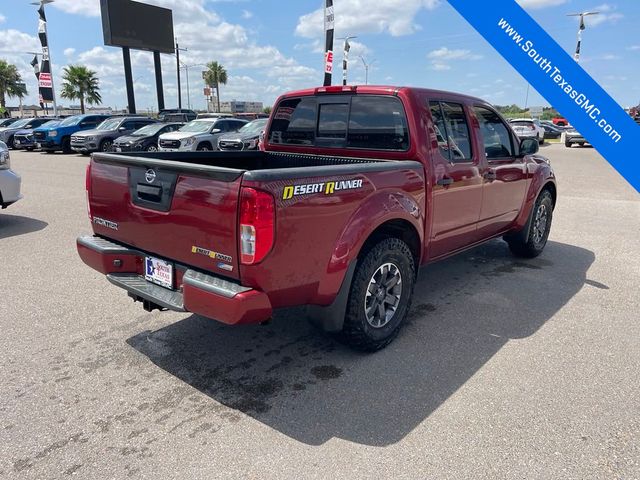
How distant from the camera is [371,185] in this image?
321cm

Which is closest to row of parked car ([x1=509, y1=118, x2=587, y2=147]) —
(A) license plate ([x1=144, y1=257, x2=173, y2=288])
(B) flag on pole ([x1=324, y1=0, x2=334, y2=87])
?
(B) flag on pole ([x1=324, y1=0, x2=334, y2=87])

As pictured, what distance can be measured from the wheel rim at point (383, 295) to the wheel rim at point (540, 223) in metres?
3.11

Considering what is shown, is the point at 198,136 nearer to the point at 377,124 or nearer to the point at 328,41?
the point at 328,41

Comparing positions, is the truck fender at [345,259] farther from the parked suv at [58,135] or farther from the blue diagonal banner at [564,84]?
the parked suv at [58,135]

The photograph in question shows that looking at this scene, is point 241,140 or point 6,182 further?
point 241,140

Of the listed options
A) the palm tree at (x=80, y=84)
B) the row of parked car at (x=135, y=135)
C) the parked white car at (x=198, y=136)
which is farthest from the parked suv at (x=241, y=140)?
the palm tree at (x=80, y=84)

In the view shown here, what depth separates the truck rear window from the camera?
3926 mm

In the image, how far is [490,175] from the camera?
4680 millimetres

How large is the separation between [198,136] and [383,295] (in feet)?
45.9

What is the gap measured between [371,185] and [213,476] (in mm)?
1995

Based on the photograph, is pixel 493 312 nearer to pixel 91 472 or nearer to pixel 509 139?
pixel 509 139

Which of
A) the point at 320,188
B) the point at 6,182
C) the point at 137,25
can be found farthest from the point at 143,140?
the point at 137,25

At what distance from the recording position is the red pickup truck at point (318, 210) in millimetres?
2645

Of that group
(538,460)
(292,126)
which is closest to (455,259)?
(292,126)
